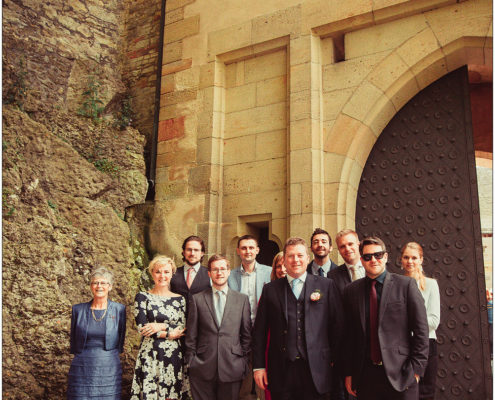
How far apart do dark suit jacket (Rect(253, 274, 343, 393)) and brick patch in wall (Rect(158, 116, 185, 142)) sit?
3935 millimetres

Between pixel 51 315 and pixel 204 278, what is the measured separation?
6.56ft

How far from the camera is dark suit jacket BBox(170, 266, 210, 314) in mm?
4461

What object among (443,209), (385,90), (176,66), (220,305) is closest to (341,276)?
(220,305)

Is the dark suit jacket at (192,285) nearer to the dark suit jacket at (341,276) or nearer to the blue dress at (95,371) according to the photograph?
the blue dress at (95,371)

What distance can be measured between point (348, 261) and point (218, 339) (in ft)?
3.86

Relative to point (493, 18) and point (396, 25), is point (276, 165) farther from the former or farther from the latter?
point (493, 18)

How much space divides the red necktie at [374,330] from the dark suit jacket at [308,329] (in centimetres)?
30

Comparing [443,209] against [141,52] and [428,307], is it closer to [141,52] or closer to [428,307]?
[428,307]

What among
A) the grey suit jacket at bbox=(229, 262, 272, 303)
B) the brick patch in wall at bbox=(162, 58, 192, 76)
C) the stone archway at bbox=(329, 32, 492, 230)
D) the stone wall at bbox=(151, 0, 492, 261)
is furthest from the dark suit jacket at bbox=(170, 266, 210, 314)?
the brick patch in wall at bbox=(162, 58, 192, 76)

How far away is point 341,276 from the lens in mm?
4035

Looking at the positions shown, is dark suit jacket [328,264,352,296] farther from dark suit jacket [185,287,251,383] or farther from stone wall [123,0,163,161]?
stone wall [123,0,163,161]

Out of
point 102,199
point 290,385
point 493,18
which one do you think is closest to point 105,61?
point 102,199

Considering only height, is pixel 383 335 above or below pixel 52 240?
below

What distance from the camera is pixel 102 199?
21.8 feet
